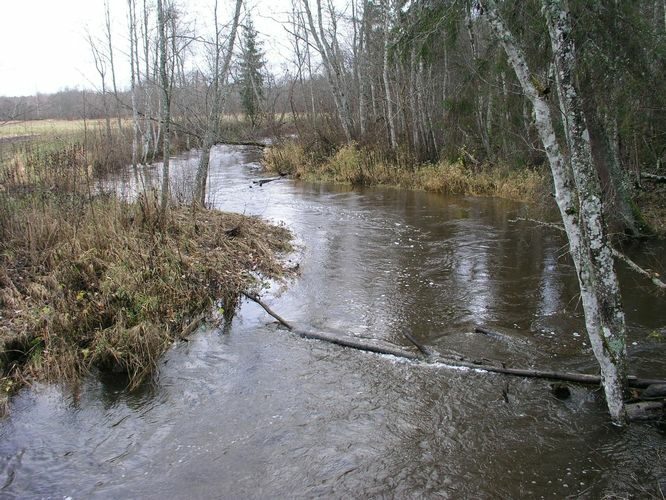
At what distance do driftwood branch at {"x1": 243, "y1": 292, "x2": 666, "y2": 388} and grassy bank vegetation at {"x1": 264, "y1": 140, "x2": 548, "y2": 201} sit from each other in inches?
295

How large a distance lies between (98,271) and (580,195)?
664 centimetres

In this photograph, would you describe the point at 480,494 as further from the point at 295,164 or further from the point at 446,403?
the point at 295,164

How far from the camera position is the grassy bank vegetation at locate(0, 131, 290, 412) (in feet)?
20.8

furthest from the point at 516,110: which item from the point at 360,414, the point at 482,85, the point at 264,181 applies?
the point at 264,181

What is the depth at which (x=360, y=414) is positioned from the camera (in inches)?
205

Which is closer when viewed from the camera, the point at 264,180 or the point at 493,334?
the point at 493,334

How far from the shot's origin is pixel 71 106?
36.4 metres

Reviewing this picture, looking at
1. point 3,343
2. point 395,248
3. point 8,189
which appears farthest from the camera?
point 395,248

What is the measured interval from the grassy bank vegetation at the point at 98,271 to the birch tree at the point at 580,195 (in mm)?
4908

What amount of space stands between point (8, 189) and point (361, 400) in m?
7.89

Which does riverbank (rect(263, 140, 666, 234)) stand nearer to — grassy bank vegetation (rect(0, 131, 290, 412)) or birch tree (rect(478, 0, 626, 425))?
birch tree (rect(478, 0, 626, 425))

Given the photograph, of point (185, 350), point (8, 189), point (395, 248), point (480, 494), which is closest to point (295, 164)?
point (395, 248)

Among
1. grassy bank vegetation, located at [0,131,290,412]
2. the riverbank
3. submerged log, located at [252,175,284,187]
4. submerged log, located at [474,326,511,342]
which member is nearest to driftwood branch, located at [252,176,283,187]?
submerged log, located at [252,175,284,187]

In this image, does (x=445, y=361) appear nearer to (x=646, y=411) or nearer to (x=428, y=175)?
(x=646, y=411)
